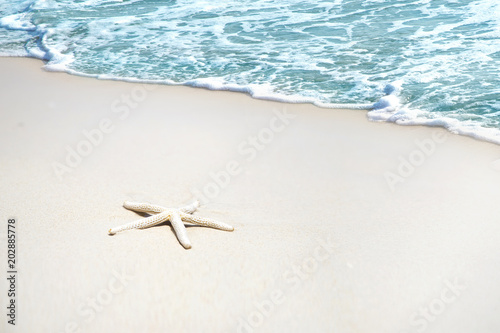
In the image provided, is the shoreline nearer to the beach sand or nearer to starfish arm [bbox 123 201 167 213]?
the beach sand

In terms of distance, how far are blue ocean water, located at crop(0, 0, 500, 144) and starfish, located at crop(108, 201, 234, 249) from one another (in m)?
2.71

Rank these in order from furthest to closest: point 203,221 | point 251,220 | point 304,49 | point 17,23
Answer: point 17,23, point 304,49, point 251,220, point 203,221

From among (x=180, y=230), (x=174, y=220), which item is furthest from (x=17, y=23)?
(x=180, y=230)

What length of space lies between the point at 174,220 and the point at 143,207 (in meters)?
0.37

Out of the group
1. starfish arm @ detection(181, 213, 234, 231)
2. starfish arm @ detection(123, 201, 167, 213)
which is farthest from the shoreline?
starfish arm @ detection(123, 201, 167, 213)

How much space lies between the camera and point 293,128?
6656 mm

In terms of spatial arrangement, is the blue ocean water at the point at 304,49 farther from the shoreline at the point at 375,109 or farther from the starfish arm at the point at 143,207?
the starfish arm at the point at 143,207

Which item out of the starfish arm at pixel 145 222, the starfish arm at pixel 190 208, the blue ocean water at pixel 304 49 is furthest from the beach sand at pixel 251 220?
the blue ocean water at pixel 304 49

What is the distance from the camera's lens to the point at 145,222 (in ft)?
16.1

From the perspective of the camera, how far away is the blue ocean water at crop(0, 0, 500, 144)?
7.21 metres

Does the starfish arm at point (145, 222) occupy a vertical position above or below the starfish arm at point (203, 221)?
above

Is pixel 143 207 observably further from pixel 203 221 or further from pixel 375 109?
pixel 375 109

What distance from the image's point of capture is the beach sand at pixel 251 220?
4.09 meters

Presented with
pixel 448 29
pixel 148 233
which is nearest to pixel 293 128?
pixel 148 233
